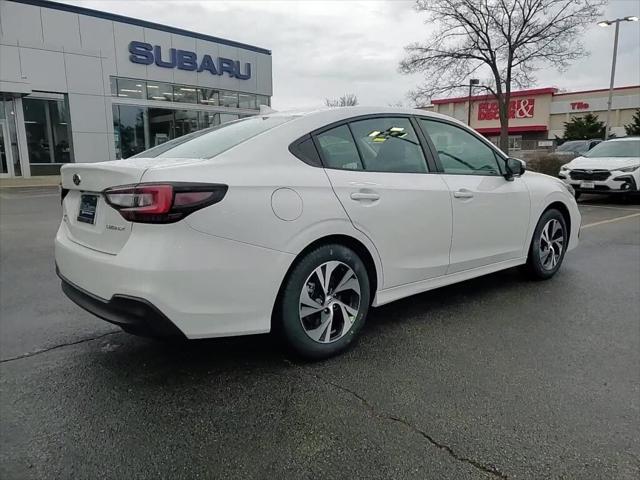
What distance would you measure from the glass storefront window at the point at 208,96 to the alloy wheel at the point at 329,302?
25868 mm

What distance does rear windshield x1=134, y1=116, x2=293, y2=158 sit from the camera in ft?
9.95

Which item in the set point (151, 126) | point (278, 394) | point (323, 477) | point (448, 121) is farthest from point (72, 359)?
point (151, 126)

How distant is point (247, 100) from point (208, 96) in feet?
9.50

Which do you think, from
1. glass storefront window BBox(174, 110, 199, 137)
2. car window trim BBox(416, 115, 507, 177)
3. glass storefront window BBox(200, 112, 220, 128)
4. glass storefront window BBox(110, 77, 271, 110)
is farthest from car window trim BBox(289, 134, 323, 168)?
glass storefront window BBox(200, 112, 220, 128)

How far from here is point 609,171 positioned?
1179 centimetres

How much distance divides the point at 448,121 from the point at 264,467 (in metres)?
3.10

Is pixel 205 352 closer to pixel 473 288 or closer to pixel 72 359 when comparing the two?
pixel 72 359

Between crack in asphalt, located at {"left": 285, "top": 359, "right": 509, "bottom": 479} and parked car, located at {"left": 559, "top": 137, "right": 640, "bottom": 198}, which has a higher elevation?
parked car, located at {"left": 559, "top": 137, "right": 640, "bottom": 198}

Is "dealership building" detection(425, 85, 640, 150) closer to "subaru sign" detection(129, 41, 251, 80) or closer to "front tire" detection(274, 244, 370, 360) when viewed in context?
"subaru sign" detection(129, 41, 251, 80)

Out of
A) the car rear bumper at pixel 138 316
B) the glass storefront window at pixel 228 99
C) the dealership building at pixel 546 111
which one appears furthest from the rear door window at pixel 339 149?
the dealership building at pixel 546 111

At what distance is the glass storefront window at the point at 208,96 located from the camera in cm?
2691

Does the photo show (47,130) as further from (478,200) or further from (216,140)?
(478,200)

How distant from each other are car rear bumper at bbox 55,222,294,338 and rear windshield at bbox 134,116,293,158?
2.11ft

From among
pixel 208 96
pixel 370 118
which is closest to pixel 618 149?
pixel 370 118
